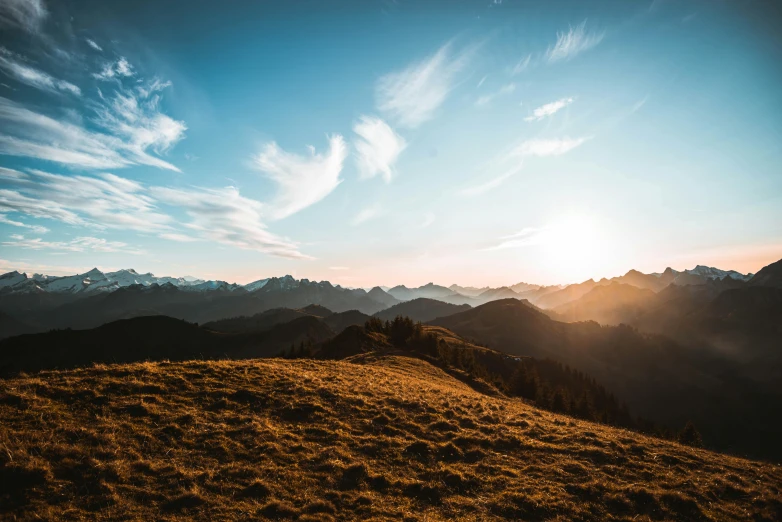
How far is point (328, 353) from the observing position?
69.8 metres

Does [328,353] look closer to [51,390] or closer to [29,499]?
[51,390]

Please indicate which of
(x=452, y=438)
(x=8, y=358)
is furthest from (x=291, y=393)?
(x=8, y=358)

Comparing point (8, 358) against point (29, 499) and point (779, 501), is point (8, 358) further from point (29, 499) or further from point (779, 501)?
point (779, 501)

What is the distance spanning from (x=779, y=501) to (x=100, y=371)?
3420cm

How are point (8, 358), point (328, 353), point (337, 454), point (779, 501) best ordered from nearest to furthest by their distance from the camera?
1. point (779, 501)
2. point (337, 454)
3. point (328, 353)
4. point (8, 358)

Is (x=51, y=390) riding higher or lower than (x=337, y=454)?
higher

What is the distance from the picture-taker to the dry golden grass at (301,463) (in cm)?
1102

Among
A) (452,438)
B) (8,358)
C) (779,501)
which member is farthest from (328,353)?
(8,358)

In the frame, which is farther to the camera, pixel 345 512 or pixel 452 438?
pixel 452 438

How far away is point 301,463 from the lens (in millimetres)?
14562

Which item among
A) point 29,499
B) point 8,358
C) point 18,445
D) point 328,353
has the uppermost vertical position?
point 18,445

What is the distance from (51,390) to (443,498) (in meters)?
19.1

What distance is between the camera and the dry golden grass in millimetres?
11016

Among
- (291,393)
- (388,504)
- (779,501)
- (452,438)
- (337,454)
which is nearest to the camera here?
(388,504)
